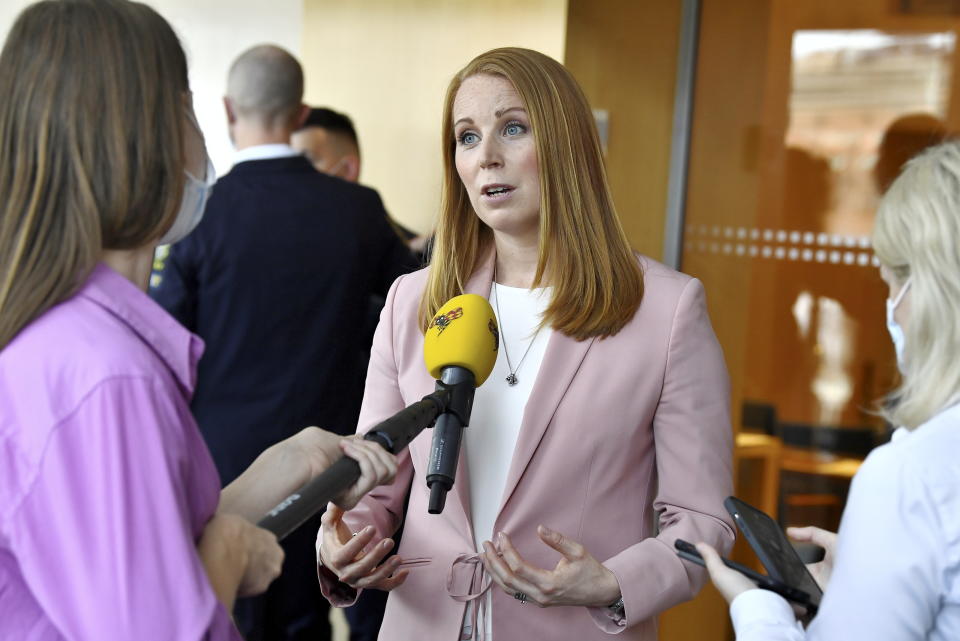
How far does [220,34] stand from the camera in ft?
17.6

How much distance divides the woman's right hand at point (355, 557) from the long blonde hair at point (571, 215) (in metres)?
0.39

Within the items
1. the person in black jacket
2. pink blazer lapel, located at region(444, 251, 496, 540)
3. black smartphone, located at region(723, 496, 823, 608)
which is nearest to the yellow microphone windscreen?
pink blazer lapel, located at region(444, 251, 496, 540)

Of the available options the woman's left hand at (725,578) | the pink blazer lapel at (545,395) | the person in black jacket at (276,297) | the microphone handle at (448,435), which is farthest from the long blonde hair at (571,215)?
the person in black jacket at (276,297)

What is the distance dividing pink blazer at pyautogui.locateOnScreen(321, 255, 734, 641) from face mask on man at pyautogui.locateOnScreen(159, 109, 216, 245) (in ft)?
2.22

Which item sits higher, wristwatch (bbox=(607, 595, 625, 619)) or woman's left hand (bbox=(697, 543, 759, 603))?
woman's left hand (bbox=(697, 543, 759, 603))

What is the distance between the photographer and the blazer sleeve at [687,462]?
5.62 feet

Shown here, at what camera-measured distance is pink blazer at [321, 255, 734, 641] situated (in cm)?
176

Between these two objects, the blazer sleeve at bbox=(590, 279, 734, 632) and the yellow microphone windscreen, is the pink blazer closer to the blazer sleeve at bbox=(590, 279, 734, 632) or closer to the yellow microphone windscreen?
the blazer sleeve at bbox=(590, 279, 734, 632)

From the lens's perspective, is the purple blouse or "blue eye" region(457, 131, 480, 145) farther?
"blue eye" region(457, 131, 480, 145)

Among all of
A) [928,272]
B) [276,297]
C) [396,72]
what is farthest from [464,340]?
[396,72]

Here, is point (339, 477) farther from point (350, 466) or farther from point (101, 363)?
point (101, 363)

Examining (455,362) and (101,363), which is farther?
(455,362)

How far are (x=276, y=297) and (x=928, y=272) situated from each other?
2071 mm

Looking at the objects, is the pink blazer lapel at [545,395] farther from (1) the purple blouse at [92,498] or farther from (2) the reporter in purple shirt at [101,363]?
(1) the purple blouse at [92,498]
